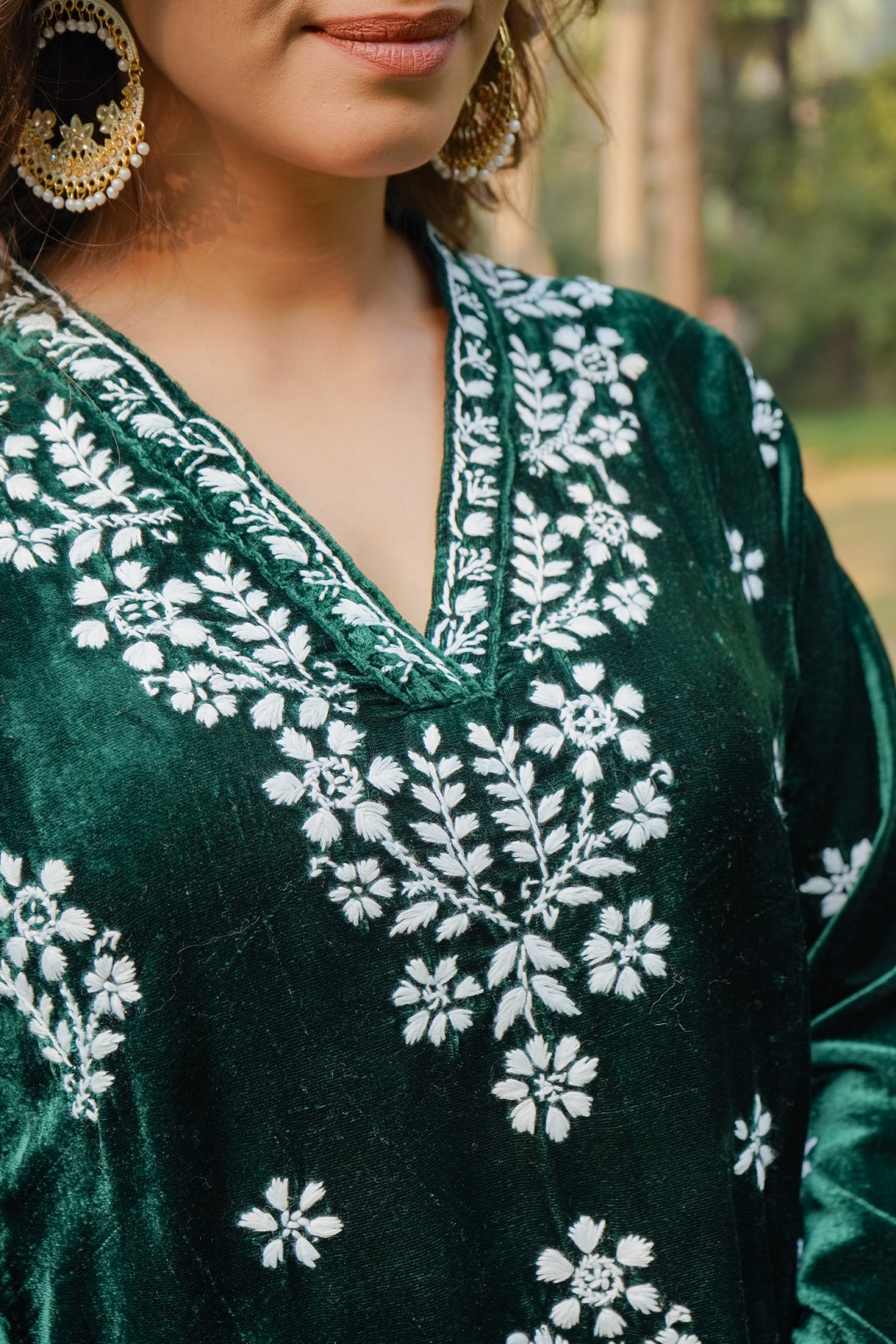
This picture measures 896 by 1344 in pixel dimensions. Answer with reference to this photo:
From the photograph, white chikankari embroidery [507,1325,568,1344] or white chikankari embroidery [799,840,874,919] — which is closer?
white chikankari embroidery [507,1325,568,1344]

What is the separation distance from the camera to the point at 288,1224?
1.16 m

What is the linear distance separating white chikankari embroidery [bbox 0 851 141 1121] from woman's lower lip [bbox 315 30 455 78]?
2.42 feet

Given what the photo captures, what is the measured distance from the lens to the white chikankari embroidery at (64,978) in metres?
1.11

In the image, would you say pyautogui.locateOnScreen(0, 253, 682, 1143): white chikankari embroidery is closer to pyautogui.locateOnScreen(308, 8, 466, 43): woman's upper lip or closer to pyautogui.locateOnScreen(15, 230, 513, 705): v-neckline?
pyautogui.locateOnScreen(15, 230, 513, 705): v-neckline

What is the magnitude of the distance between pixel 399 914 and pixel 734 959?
1.17ft

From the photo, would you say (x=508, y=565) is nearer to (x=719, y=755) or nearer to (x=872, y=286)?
(x=719, y=755)

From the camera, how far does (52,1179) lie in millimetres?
1145

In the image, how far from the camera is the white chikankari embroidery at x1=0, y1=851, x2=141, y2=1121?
3.65 ft

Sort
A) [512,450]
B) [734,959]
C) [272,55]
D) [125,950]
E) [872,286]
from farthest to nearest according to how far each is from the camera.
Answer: [872,286]
[512,450]
[734,959]
[272,55]
[125,950]

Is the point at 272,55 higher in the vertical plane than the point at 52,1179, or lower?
higher

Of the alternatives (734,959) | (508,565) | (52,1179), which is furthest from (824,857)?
(52,1179)

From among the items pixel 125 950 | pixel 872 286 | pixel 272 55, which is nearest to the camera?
pixel 125 950

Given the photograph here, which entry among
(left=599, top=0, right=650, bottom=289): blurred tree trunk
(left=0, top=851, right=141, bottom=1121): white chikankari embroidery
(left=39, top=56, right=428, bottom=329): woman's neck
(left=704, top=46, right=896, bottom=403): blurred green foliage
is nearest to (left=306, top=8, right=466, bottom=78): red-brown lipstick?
(left=39, top=56, right=428, bottom=329): woman's neck

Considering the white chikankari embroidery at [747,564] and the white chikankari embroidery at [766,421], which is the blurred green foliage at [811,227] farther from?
the white chikankari embroidery at [747,564]
